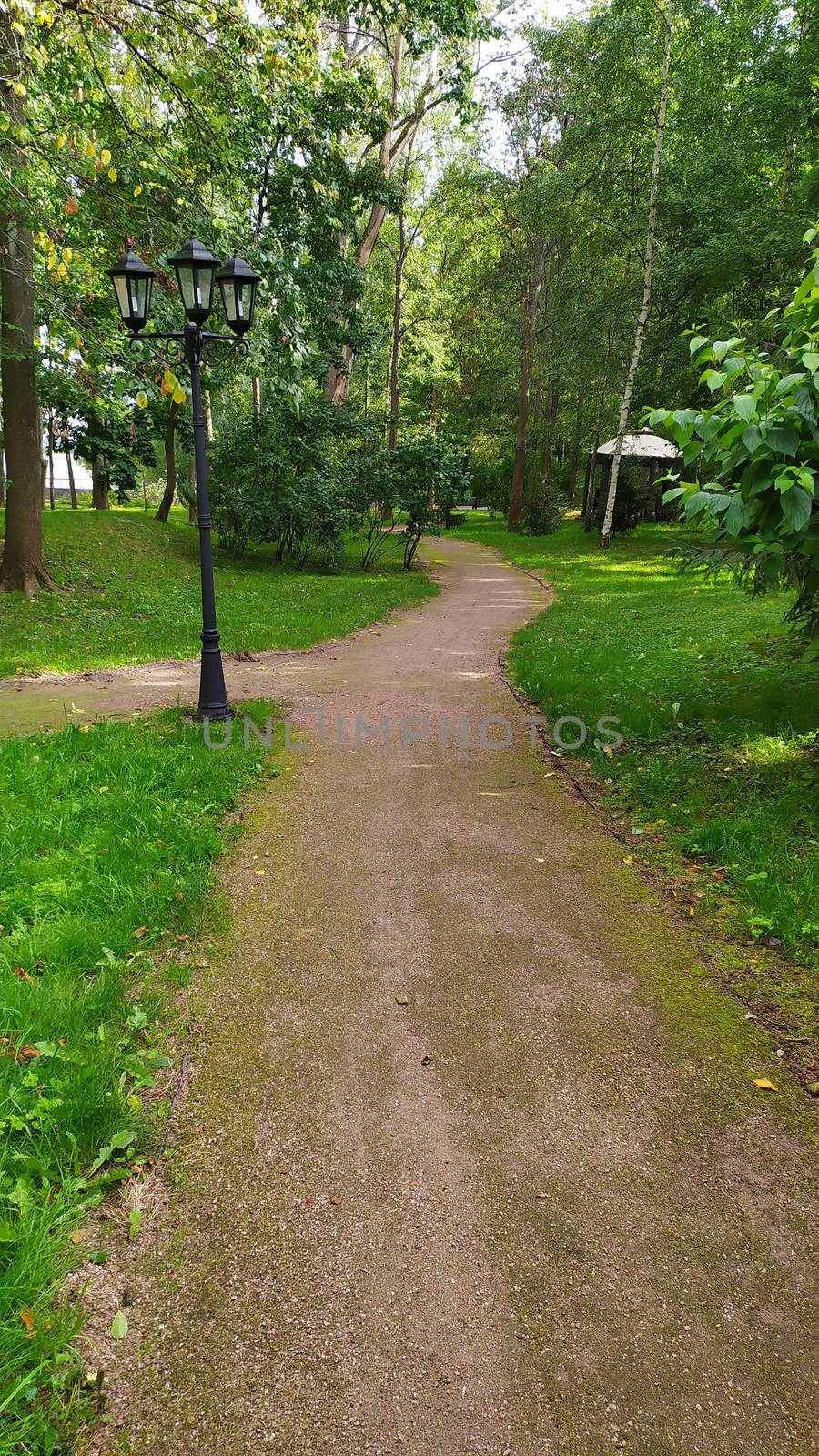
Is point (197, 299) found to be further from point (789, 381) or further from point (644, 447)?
point (644, 447)

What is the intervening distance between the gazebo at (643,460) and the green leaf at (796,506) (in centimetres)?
1904

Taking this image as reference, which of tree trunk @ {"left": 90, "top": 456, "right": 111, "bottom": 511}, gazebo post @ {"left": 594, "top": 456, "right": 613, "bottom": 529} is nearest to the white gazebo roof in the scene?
gazebo post @ {"left": 594, "top": 456, "right": 613, "bottom": 529}

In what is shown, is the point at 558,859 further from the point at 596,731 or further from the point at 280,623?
the point at 280,623

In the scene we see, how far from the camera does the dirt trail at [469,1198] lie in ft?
5.94

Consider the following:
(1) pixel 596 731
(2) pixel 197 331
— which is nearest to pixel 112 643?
(2) pixel 197 331

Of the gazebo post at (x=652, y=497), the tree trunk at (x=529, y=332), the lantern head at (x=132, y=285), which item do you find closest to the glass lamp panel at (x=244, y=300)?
the lantern head at (x=132, y=285)

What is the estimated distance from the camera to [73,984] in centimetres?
312

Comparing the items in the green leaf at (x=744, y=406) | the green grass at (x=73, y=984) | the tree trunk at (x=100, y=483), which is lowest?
the green grass at (x=73, y=984)

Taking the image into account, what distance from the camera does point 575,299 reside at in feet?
78.3

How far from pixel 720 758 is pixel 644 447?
2025 cm

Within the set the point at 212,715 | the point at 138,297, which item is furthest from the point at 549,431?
the point at 212,715

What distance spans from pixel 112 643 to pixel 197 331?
16.6 ft

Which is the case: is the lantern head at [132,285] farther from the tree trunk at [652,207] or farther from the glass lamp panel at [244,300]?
the tree trunk at [652,207]

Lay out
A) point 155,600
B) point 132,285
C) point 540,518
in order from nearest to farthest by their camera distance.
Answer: point 132,285, point 155,600, point 540,518
